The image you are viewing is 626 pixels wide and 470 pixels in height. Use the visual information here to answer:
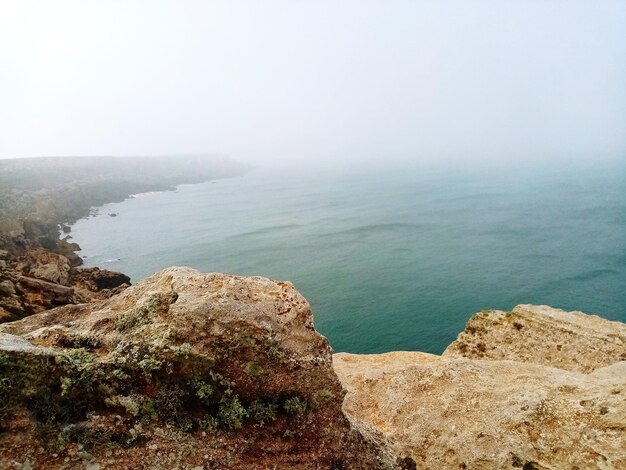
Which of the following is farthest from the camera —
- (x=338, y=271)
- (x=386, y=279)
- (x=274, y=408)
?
(x=338, y=271)

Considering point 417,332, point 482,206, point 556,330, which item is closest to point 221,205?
point 482,206

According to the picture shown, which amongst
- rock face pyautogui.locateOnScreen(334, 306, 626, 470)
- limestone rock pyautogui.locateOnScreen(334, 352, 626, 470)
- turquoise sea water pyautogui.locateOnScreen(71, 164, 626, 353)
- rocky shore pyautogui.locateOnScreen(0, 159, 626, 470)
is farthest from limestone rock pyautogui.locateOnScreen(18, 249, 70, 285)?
rocky shore pyautogui.locateOnScreen(0, 159, 626, 470)

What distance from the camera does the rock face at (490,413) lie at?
10875mm

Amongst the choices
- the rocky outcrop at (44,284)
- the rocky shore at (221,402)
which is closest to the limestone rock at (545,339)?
the rocky shore at (221,402)

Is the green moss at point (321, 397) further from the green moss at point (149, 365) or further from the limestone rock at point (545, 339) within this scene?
the limestone rock at point (545, 339)

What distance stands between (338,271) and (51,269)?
135 ft

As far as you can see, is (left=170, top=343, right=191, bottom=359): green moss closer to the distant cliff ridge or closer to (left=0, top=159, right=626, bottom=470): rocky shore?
(left=0, top=159, right=626, bottom=470): rocky shore

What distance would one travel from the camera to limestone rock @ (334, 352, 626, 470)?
1087 cm

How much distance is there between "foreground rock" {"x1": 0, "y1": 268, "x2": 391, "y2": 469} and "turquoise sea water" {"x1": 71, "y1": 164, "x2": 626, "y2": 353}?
117 feet

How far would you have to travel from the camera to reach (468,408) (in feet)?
43.3

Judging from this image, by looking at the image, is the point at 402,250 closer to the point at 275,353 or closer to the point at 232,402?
the point at 275,353

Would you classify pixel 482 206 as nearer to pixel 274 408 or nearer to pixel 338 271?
pixel 338 271

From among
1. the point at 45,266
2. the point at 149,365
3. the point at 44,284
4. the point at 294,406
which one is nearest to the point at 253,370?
the point at 294,406

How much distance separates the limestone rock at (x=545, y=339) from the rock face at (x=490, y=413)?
3.92 meters
